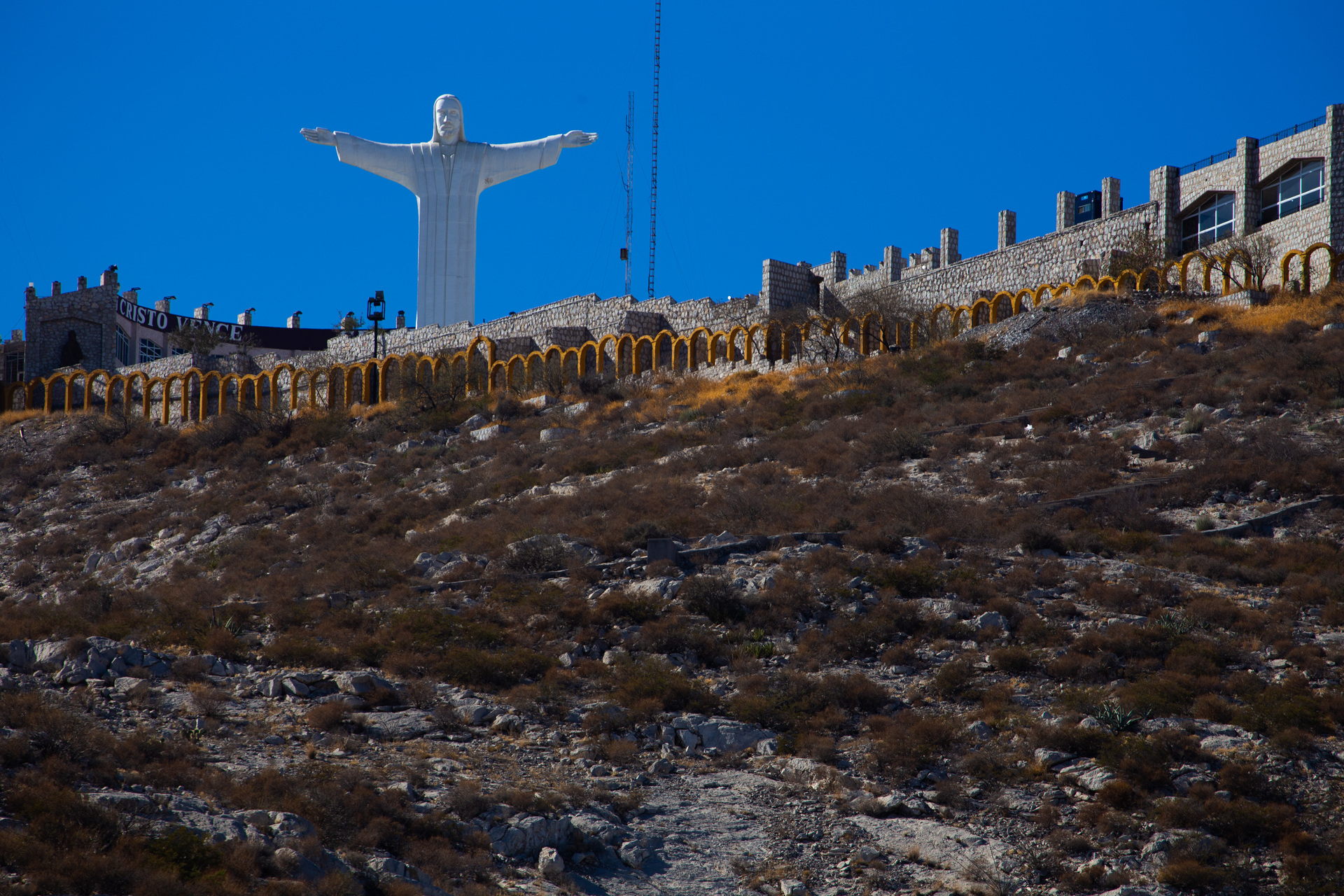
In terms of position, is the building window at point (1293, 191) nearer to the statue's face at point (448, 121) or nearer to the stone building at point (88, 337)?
the statue's face at point (448, 121)

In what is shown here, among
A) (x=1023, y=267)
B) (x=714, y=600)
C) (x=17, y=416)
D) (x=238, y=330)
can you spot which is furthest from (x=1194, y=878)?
(x=238, y=330)

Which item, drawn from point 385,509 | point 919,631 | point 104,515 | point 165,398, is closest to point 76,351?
point 165,398

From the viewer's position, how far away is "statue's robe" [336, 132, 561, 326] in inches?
1719

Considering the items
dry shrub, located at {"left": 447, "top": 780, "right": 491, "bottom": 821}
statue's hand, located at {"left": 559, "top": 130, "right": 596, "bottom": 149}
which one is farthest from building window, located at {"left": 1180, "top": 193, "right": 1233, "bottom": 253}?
dry shrub, located at {"left": 447, "top": 780, "right": 491, "bottom": 821}

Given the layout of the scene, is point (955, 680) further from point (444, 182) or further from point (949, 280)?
point (444, 182)

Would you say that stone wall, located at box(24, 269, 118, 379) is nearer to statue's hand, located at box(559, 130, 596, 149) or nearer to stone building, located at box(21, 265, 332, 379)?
stone building, located at box(21, 265, 332, 379)

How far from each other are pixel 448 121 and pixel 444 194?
3079 mm

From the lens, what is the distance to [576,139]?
44.8 m

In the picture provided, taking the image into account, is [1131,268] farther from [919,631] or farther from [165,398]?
[165,398]

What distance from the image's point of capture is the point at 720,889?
8805 mm

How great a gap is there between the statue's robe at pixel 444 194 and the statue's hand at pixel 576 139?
5.29ft

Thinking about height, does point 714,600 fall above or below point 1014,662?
above

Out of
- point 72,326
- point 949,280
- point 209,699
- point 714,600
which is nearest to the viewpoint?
point 209,699

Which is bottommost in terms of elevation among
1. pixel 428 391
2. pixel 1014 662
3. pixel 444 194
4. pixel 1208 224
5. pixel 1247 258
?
pixel 1014 662
